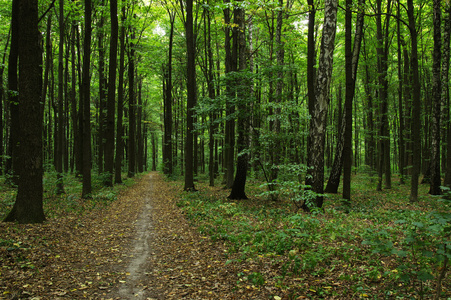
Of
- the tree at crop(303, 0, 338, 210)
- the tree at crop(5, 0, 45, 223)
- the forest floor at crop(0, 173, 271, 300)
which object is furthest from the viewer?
the tree at crop(303, 0, 338, 210)

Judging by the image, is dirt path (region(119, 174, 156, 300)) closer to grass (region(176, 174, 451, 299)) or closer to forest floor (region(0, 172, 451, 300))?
forest floor (region(0, 172, 451, 300))

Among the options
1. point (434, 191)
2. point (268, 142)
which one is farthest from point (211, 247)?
point (434, 191)

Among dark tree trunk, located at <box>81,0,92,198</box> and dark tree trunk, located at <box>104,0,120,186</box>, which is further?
dark tree trunk, located at <box>104,0,120,186</box>

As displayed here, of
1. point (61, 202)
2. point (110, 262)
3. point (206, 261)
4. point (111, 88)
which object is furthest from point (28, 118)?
point (111, 88)

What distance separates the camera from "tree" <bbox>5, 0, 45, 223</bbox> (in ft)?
23.8

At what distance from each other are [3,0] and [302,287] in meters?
22.9

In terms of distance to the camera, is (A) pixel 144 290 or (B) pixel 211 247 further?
(B) pixel 211 247

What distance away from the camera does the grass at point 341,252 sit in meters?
3.48

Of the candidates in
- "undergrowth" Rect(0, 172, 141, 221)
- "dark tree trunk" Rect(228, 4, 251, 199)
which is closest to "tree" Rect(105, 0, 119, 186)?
"undergrowth" Rect(0, 172, 141, 221)

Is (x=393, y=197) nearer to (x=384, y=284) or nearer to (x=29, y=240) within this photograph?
(x=384, y=284)

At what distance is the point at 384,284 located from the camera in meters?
3.98

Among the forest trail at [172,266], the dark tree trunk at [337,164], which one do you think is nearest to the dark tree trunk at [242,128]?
the forest trail at [172,266]

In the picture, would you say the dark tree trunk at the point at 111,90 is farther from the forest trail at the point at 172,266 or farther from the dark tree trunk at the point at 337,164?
the dark tree trunk at the point at 337,164

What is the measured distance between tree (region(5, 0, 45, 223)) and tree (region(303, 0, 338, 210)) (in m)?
8.17
